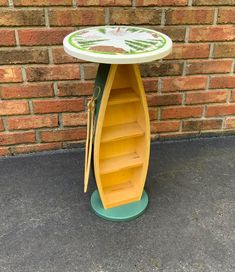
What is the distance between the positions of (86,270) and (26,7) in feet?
3.40

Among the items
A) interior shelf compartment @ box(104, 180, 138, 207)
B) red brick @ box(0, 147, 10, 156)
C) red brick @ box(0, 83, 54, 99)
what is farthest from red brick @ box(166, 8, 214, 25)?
red brick @ box(0, 147, 10, 156)

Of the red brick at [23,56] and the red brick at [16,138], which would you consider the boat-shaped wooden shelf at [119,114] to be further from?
the red brick at [16,138]

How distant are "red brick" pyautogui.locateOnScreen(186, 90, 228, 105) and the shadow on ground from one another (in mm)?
267

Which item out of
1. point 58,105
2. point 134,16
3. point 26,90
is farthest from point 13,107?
point 134,16

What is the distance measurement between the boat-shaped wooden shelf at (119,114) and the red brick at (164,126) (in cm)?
42

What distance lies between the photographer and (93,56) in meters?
0.93

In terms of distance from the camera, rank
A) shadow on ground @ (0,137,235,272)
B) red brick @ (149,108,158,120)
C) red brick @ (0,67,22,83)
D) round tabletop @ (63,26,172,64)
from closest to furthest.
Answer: round tabletop @ (63,26,172,64), shadow on ground @ (0,137,235,272), red brick @ (0,67,22,83), red brick @ (149,108,158,120)

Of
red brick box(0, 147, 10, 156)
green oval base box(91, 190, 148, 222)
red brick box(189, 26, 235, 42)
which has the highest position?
red brick box(189, 26, 235, 42)

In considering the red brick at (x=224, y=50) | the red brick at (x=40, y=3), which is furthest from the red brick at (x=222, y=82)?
the red brick at (x=40, y=3)

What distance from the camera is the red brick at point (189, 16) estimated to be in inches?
57.1

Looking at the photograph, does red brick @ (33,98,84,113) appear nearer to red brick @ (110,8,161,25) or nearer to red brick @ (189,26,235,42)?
red brick @ (110,8,161,25)

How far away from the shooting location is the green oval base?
1.28 metres

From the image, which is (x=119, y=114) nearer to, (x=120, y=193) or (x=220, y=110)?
(x=120, y=193)

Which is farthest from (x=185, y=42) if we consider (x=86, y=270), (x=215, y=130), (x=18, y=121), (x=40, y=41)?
(x=86, y=270)
